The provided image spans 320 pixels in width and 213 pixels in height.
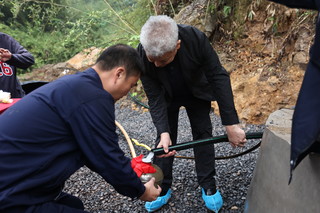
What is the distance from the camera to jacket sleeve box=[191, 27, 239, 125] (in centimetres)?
200

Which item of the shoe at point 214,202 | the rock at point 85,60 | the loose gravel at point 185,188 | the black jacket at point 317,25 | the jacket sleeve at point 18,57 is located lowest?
the rock at point 85,60

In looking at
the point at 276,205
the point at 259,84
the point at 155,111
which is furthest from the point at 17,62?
the point at 259,84

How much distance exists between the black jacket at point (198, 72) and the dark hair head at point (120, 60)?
1.61ft

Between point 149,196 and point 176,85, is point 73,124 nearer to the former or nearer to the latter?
point 149,196

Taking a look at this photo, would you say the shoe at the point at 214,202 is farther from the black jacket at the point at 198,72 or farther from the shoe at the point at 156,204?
the black jacket at the point at 198,72

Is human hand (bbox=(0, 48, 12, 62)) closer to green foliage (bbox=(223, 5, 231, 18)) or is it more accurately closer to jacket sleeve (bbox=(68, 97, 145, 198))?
jacket sleeve (bbox=(68, 97, 145, 198))

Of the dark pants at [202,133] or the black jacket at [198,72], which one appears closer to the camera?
the black jacket at [198,72]

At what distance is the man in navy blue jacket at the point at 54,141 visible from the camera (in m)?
1.23

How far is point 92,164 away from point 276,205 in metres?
1.05

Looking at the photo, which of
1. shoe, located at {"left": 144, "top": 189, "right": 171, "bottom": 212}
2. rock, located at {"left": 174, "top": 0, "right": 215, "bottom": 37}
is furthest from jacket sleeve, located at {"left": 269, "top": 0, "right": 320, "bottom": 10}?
rock, located at {"left": 174, "top": 0, "right": 215, "bottom": 37}

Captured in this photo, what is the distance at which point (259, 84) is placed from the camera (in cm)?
412

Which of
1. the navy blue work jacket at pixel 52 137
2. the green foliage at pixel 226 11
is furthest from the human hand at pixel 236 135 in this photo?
the green foliage at pixel 226 11

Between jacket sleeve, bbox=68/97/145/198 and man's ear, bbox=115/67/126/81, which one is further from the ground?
man's ear, bbox=115/67/126/81

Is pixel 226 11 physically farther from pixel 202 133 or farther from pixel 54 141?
pixel 54 141
